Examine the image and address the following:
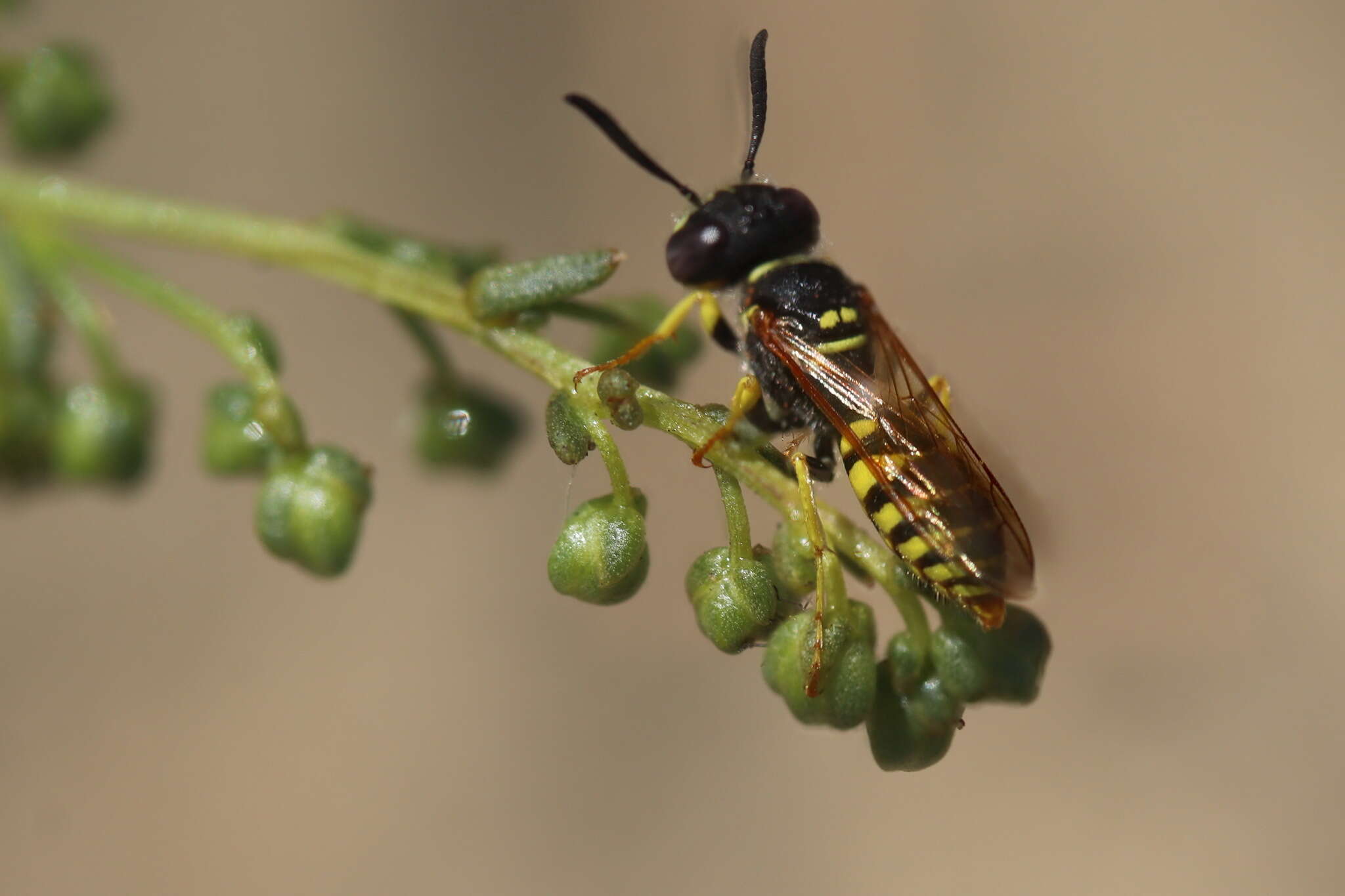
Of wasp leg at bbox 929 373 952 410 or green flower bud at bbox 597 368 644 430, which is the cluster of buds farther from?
wasp leg at bbox 929 373 952 410

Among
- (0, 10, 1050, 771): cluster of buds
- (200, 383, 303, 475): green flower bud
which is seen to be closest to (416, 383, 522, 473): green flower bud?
(0, 10, 1050, 771): cluster of buds

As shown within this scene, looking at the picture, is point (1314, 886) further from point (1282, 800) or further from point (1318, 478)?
point (1318, 478)

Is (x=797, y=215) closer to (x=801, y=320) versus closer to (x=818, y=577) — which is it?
(x=801, y=320)

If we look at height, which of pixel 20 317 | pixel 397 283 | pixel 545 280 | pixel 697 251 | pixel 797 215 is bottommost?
pixel 20 317

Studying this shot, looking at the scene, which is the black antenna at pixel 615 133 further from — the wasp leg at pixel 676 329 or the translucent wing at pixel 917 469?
the translucent wing at pixel 917 469

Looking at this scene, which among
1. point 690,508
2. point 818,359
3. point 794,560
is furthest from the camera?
point 690,508

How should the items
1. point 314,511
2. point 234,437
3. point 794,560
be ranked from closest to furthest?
point 794,560 < point 314,511 < point 234,437

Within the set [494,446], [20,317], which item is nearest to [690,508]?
[494,446]

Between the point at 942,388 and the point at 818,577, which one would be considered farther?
the point at 942,388
